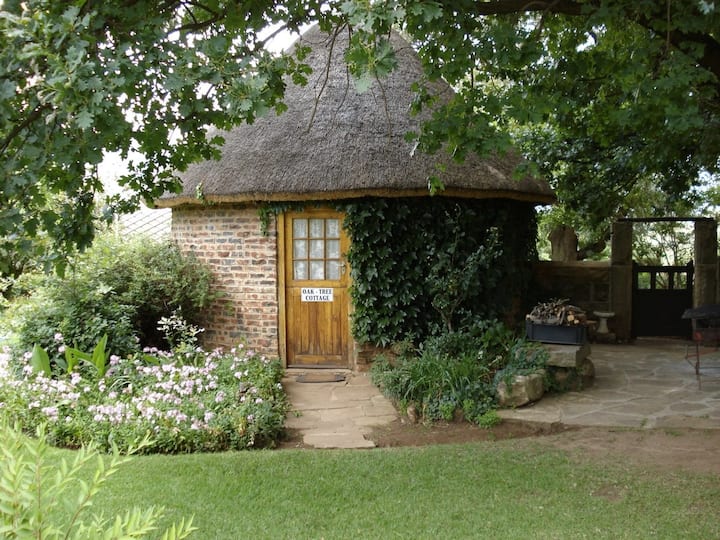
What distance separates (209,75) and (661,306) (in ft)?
29.7

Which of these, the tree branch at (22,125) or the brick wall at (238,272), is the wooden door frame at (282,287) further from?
the tree branch at (22,125)

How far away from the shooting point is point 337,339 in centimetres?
853

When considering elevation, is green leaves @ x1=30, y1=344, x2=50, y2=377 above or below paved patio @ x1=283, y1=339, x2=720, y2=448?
above

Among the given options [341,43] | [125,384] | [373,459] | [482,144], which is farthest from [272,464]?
[341,43]

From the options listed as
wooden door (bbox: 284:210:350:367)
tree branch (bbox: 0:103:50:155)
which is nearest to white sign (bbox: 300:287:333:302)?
wooden door (bbox: 284:210:350:367)

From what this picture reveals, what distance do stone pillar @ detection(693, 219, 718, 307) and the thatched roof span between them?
2.66 metres

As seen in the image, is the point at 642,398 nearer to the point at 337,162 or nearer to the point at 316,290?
the point at 316,290

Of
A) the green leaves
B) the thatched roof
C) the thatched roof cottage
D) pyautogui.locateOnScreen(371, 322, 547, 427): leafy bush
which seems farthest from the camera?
the thatched roof cottage

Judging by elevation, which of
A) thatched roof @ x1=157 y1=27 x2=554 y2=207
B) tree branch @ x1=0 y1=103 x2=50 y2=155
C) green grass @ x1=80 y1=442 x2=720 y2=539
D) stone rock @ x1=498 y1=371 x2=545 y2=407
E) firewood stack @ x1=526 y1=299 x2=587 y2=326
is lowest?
green grass @ x1=80 y1=442 x2=720 y2=539

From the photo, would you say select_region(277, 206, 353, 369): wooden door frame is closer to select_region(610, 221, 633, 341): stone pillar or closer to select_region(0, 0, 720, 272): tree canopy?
select_region(0, 0, 720, 272): tree canopy

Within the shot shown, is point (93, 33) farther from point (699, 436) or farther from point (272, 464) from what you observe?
point (699, 436)

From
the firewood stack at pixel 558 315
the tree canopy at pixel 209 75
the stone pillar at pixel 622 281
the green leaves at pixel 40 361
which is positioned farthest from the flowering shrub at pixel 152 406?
the stone pillar at pixel 622 281

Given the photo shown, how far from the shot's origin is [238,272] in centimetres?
881

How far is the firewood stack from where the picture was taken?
23.5 ft
